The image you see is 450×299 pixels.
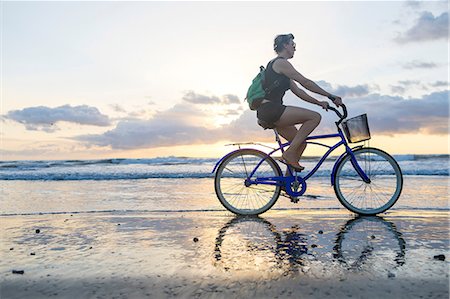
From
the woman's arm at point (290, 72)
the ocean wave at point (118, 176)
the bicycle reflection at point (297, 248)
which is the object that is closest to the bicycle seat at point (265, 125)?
the woman's arm at point (290, 72)

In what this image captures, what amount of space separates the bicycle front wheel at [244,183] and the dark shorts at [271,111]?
0.65 meters

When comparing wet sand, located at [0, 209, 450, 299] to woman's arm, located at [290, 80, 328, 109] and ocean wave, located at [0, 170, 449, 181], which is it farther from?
ocean wave, located at [0, 170, 449, 181]

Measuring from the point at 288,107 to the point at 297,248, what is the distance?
271cm

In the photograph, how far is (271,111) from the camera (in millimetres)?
5824

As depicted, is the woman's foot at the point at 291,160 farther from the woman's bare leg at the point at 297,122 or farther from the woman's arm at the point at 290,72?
the woman's arm at the point at 290,72

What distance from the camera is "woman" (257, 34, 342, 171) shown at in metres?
5.74

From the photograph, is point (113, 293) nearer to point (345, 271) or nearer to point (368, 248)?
point (345, 271)

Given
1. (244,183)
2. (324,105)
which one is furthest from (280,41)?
(244,183)

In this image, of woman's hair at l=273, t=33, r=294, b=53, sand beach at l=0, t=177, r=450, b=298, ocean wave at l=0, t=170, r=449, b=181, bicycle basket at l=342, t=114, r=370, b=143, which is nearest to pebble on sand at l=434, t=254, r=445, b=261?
sand beach at l=0, t=177, r=450, b=298

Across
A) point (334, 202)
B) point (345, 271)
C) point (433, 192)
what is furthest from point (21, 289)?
point (433, 192)

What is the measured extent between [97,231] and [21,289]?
190 cm

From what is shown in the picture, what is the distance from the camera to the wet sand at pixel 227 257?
2.59 meters

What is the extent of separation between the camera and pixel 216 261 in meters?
3.20

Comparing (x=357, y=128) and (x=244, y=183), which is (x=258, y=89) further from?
(x=357, y=128)
